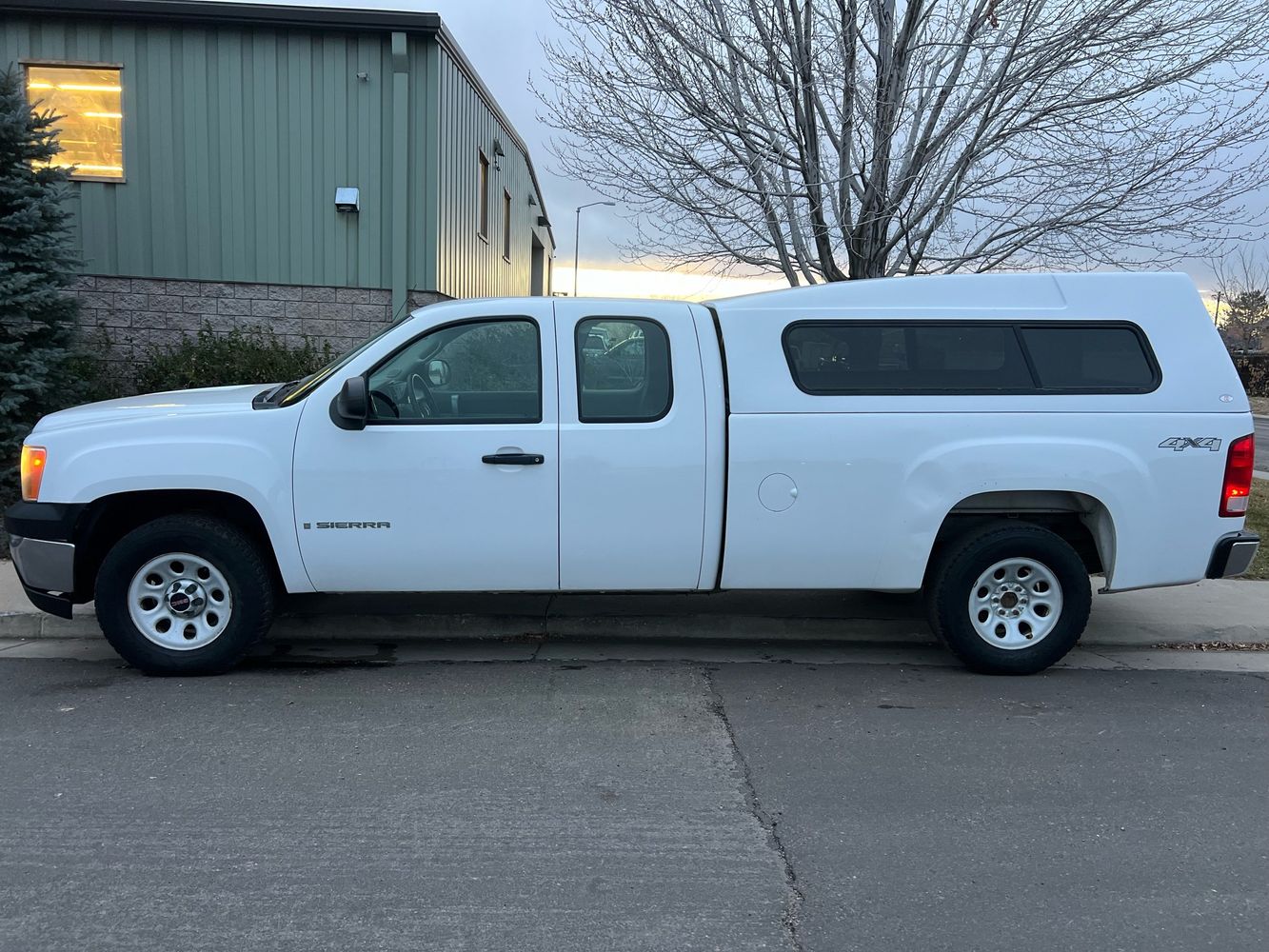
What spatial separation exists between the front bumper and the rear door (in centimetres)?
255

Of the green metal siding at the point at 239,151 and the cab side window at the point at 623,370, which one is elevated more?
the green metal siding at the point at 239,151

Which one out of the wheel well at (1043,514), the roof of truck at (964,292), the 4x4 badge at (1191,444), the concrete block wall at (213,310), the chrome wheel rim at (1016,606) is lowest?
the chrome wheel rim at (1016,606)

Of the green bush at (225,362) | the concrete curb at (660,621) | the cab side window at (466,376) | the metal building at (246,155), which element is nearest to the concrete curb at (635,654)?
the concrete curb at (660,621)

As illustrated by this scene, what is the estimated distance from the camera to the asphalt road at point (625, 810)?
3152 millimetres

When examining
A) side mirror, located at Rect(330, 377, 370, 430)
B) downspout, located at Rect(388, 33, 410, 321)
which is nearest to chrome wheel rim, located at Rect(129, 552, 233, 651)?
side mirror, located at Rect(330, 377, 370, 430)

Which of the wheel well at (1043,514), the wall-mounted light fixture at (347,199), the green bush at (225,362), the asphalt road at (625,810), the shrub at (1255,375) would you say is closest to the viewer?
the asphalt road at (625,810)

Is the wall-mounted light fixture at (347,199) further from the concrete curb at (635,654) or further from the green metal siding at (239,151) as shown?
the concrete curb at (635,654)

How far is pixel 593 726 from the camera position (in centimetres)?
485

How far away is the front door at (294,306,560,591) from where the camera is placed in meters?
5.30

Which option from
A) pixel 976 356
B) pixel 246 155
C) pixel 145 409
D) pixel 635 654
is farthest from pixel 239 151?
pixel 976 356

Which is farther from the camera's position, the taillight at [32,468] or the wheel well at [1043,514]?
the wheel well at [1043,514]

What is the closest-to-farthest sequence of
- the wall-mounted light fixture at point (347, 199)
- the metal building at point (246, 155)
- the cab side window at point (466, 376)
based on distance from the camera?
the cab side window at point (466, 376) → the metal building at point (246, 155) → the wall-mounted light fixture at point (347, 199)

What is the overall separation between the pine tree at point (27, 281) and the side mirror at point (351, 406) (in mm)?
5415

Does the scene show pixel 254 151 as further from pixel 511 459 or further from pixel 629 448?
pixel 629 448
